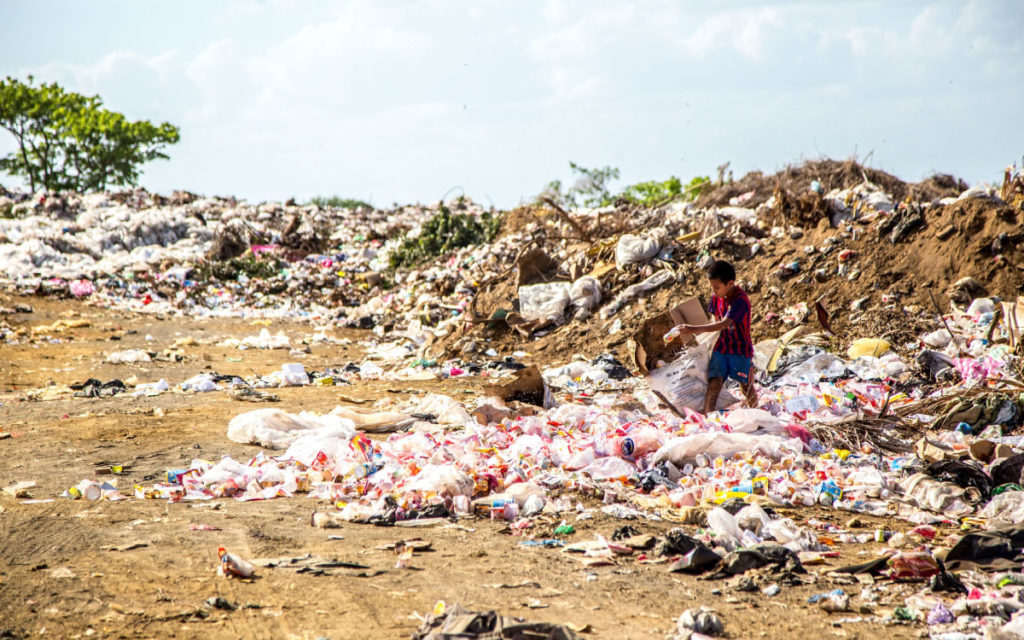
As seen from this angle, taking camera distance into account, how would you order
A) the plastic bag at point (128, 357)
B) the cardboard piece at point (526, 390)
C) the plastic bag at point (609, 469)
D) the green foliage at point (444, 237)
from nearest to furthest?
the plastic bag at point (609, 469), the cardboard piece at point (526, 390), the plastic bag at point (128, 357), the green foliage at point (444, 237)

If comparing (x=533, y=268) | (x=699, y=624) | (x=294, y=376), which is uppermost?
(x=533, y=268)

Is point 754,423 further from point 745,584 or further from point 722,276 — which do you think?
point 745,584

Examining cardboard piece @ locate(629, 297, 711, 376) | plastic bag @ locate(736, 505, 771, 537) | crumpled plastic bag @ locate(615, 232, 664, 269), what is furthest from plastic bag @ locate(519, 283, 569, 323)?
plastic bag @ locate(736, 505, 771, 537)

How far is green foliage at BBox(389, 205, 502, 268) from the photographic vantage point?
46.3ft

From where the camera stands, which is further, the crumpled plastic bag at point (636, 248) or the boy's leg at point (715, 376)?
the crumpled plastic bag at point (636, 248)

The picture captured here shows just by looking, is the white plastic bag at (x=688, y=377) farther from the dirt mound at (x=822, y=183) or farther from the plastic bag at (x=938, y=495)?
the dirt mound at (x=822, y=183)

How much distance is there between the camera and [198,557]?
3182 millimetres

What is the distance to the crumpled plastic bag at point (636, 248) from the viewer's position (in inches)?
374

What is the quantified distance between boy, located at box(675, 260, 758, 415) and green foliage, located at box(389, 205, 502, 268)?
9064mm

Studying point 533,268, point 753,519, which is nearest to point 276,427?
point 753,519

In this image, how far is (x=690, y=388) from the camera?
16.9ft

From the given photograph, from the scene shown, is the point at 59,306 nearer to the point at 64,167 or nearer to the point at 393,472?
the point at 393,472

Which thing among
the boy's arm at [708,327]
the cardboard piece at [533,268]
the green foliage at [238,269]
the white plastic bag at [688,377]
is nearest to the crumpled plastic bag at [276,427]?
the white plastic bag at [688,377]

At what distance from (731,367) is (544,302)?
4668mm
